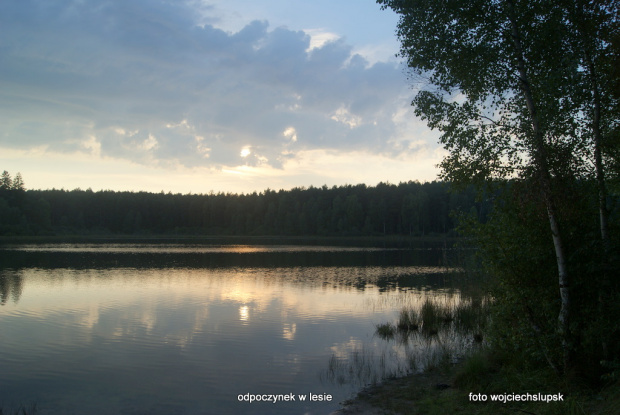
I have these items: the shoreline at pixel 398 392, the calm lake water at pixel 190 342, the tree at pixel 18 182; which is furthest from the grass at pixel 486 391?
the tree at pixel 18 182

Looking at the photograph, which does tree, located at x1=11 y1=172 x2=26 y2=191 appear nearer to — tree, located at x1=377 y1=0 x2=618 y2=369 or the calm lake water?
the calm lake water

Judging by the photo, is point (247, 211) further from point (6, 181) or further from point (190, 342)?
point (190, 342)

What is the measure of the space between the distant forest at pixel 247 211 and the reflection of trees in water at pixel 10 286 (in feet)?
283

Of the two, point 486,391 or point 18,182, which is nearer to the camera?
point 486,391

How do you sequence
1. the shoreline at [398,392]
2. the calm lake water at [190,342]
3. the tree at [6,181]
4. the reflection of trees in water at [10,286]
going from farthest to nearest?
the tree at [6,181] → the reflection of trees in water at [10,286] → the calm lake water at [190,342] → the shoreline at [398,392]

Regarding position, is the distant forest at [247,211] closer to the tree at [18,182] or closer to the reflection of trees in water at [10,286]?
the tree at [18,182]

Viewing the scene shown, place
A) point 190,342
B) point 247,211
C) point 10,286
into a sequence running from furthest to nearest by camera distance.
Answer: point 247,211 → point 10,286 → point 190,342

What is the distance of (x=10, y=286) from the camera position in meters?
26.7

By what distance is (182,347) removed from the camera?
14.8 m

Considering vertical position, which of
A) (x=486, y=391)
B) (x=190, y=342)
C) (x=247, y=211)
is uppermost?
(x=247, y=211)

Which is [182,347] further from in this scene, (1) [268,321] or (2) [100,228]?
(2) [100,228]

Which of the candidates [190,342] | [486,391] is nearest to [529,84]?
[486,391]

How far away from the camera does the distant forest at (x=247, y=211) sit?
123m

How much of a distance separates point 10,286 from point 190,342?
17.8 meters
